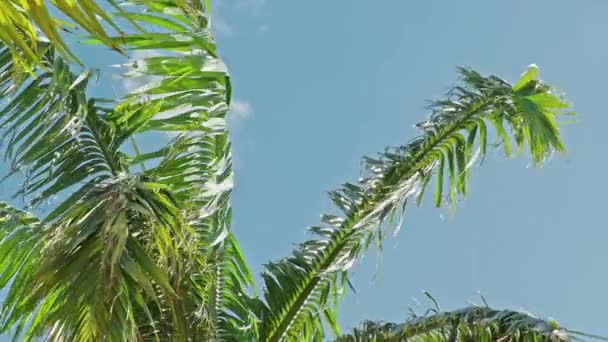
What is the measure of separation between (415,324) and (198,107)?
1.96 metres

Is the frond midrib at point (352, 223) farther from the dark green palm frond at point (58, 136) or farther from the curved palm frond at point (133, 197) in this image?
the dark green palm frond at point (58, 136)

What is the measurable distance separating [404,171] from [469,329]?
1.28 metres

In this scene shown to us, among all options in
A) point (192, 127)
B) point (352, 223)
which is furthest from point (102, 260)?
point (352, 223)

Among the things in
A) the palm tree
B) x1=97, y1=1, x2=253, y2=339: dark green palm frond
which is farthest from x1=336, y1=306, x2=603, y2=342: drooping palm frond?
x1=97, y1=1, x2=253, y2=339: dark green palm frond

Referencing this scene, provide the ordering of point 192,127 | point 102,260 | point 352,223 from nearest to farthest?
point 102,260, point 192,127, point 352,223

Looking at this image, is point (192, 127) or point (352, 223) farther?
point (352, 223)

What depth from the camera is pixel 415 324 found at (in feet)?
19.0

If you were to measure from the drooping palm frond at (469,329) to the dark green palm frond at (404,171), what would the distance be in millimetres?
445

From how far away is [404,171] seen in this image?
20.6ft

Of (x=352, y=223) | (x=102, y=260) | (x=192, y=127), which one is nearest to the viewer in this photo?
(x=102, y=260)

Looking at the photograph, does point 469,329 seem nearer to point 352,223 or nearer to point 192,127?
point 352,223

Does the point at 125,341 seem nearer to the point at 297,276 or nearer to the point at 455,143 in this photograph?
the point at 297,276

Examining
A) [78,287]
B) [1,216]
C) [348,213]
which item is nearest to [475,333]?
[348,213]

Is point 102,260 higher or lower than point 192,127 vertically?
lower
